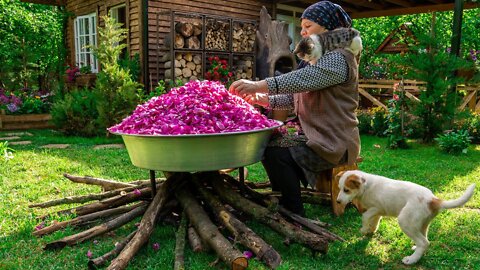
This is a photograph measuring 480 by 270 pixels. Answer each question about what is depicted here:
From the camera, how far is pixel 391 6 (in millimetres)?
11195

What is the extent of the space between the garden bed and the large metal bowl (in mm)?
7358

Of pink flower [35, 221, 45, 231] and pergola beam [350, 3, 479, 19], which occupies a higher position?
pergola beam [350, 3, 479, 19]

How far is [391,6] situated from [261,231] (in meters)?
9.97

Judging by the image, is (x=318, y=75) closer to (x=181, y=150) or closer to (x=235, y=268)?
(x=181, y=150)

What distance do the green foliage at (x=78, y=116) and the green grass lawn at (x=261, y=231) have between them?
2227mm

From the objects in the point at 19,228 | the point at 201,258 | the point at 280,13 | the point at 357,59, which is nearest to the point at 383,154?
the point at 357,59

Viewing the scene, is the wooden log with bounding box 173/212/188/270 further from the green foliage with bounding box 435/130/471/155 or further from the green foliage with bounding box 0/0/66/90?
the green foliage with bounding box 0/0/66/90

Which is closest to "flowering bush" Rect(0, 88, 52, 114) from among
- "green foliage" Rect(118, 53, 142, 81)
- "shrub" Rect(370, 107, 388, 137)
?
"green foliage" Rect(118, 53, 142, 81)

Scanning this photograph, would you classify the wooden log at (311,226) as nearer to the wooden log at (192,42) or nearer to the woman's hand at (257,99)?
the woman's hand at (257,99)

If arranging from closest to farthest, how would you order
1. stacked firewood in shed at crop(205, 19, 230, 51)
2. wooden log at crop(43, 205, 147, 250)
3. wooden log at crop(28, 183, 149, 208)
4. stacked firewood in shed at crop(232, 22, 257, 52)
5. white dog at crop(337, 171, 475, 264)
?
1. white dog at crop(337, 171, 475, 264)
2. wooden log at crop(43, 205, 147, 250)
3. wooden log at crop(28, 183, 149, 208)
4. stacked firewood in shed at crop(205, 19, 230, 51)
5. stacked firewood in shed at crop(232, 22, 257, 52)

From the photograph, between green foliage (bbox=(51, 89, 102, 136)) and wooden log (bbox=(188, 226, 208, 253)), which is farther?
green foliage (bbox=(51, 89, 102, 136))

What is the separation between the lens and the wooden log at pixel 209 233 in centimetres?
222

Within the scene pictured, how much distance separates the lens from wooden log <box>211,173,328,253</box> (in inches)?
96.7

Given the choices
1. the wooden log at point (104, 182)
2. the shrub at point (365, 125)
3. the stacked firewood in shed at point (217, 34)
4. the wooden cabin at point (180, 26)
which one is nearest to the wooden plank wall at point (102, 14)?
the wooden cabin at point (180, 26)
